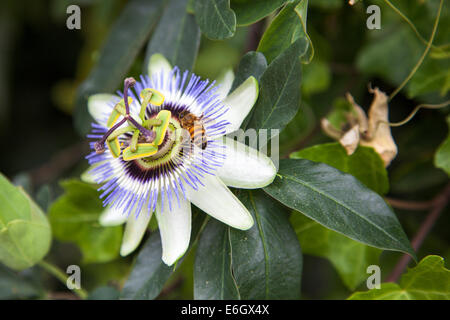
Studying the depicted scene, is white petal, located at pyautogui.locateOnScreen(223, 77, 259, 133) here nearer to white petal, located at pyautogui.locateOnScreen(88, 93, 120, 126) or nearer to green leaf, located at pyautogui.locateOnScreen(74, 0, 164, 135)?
white petal, located at pyautogui.locateOnScreen(88, 93, 120, 126)

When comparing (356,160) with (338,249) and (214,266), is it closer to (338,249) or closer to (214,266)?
(338,249)

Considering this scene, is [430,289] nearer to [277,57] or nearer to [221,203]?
[221,203]

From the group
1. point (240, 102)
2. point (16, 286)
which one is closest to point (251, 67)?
point (240, 102)

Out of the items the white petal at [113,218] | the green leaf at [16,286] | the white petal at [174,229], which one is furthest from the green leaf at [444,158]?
the green leaf at [16,286]

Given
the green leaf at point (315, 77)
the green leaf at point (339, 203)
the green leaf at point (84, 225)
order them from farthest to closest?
the green leaf at point (315, 77) < the green leaf at point (84, 225) < the green leaf at point (339, 203)

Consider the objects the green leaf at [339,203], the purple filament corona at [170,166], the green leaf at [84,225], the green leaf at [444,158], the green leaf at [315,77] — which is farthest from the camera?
the green leaf at [315,77]

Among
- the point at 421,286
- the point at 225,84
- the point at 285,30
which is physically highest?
the point at 285,30

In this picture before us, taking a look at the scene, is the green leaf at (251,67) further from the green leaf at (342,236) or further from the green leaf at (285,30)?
the green leaf at (342,236)
